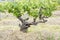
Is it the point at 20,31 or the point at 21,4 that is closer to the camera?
the point at 21,4

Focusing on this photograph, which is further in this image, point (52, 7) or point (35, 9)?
point (52, 7)

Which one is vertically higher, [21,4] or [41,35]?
[21,4]

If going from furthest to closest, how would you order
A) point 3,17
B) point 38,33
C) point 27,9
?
point 3,17
point 38,33
point 27,9

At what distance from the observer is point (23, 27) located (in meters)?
11.6

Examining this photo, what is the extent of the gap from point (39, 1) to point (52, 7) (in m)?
0.88

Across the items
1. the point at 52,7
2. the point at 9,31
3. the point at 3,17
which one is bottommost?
the point at 3,17

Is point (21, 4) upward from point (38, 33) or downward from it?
upward

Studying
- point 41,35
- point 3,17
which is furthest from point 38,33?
point 3,17

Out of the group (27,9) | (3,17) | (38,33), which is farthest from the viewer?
(3,17)

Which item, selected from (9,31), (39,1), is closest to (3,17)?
(9,31)

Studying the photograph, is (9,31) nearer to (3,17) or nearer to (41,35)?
(41,35)

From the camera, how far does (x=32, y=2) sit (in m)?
11.0

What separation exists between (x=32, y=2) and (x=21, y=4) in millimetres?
530

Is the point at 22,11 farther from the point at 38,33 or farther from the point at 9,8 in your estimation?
the point at 38,33
